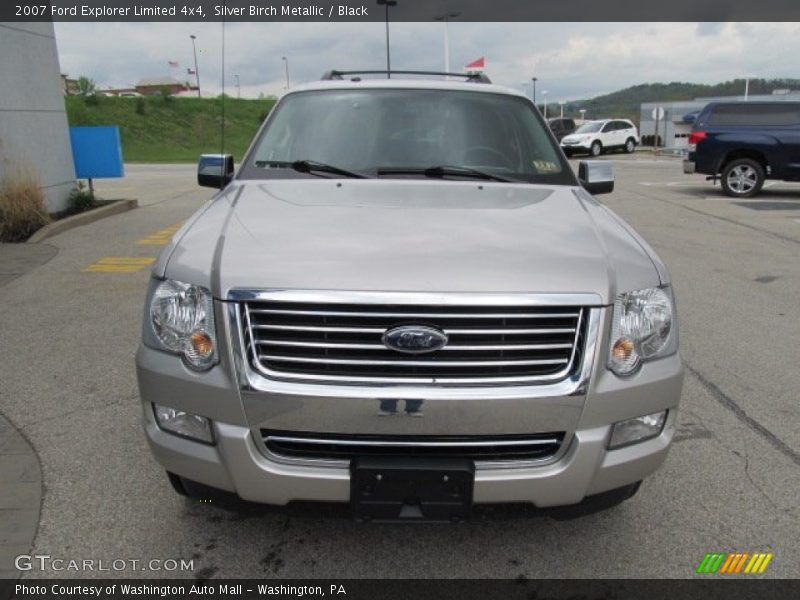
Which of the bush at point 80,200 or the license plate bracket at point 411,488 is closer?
A: the license plate bracket at point 411,488

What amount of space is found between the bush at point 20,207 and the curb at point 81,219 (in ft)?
0.50

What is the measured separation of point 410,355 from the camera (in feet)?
7.16

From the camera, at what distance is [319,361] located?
86.7 inches

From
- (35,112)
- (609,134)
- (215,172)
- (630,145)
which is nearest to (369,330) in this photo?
(215,172)

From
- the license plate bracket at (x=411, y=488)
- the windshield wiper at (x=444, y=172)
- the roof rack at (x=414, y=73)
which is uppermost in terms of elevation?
the roof rack at (x=414, y=73)

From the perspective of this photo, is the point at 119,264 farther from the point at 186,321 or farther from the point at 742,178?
the point at 742,178

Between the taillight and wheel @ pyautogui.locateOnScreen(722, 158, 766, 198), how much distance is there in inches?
33.8

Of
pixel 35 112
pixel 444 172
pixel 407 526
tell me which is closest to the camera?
pixel 407 526

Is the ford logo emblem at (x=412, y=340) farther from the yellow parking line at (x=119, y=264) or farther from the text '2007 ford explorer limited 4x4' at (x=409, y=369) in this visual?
the yellow parking line at (x=119, y=264)

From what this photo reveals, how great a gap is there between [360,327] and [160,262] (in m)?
0.89

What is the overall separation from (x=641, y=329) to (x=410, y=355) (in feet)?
2.78

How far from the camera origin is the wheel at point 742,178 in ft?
46.5

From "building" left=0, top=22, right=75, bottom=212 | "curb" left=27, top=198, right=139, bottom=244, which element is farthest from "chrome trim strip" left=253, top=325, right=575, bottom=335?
"building" left=0, top=22, right=75, bottom=212

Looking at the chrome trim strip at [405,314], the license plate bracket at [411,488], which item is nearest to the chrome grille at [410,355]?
the chrome trim strip at [405,314]
